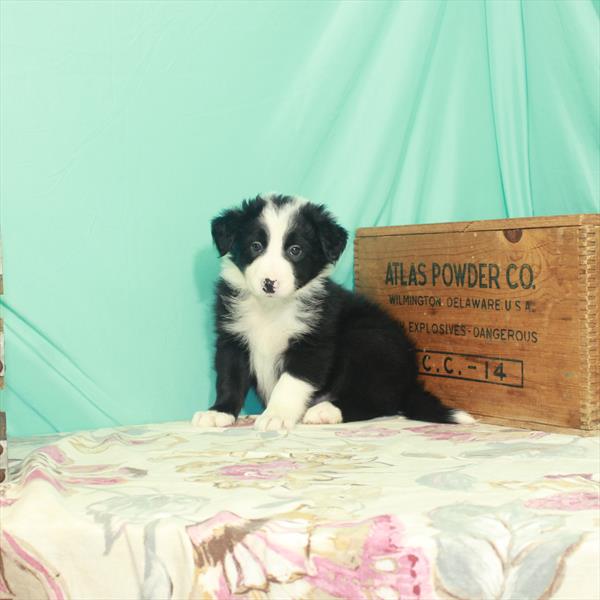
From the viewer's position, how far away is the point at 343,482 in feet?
5.94

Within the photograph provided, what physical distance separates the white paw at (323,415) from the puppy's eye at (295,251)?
1.60 feet

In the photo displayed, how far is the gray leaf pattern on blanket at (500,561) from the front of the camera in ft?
4.69

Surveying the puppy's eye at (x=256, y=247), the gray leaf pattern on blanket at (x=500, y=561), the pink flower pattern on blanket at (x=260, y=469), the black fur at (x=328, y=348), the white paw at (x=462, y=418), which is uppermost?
the puppy's eye at (x=256, y=247)

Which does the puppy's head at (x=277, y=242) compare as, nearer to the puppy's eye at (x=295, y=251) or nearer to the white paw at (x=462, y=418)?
the puppy's eye at (x=295, y=251)

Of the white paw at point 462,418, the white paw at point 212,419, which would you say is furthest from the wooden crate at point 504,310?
the white paw at point 212,419

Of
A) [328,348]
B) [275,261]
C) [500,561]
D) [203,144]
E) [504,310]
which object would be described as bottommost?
[500,561]

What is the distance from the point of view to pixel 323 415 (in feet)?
8.73

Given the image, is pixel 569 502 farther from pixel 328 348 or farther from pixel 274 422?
pixel 328 348

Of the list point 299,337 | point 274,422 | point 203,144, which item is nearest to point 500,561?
point 274,422

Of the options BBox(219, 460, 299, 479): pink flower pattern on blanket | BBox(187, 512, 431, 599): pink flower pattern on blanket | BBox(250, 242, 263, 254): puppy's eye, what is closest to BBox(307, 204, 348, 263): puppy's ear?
BBox(250, 242, 263, 254): puppy's eye

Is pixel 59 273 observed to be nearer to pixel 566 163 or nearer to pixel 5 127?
pixel 5 127

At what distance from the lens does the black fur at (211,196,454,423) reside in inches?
105

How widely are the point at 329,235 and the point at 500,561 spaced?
143cm

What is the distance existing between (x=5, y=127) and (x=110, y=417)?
938mm
